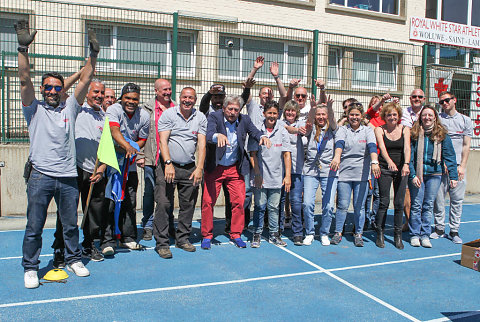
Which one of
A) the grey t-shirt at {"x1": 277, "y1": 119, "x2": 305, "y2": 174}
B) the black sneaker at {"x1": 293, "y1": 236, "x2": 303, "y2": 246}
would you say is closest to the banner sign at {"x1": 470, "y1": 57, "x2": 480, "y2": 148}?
the grey t-shirt at {"x1": 277, "y1": 119, "x2": 305, "y2": 174}

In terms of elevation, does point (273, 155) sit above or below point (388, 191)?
above

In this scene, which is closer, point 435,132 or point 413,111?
point 435,132

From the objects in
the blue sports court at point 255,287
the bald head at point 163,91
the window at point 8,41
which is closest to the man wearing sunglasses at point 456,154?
the blue sports court at point 255,287

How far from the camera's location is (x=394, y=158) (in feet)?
21.3

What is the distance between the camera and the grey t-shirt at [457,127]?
23.6 ft

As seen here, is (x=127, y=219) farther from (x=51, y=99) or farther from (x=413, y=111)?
(x=413, y=111)

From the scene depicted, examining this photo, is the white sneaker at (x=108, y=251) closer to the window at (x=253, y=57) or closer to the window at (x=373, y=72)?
the window at (x=253, y=57)

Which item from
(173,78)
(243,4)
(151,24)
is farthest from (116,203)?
(243,4)

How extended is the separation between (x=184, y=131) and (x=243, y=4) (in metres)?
11.4

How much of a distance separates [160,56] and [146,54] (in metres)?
0.31

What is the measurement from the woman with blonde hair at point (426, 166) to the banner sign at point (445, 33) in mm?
6968

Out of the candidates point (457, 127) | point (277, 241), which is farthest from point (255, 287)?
point (457, 127)

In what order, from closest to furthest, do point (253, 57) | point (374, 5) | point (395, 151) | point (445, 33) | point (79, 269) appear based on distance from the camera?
point (79, 269) → point (395, 151) → point (445, 33) → point (253, 57) → point (374, 5)

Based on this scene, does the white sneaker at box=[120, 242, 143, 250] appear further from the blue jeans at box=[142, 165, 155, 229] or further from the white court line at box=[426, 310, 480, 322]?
the white court line at box=[426, 310, 480, 322]
